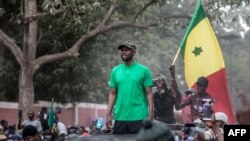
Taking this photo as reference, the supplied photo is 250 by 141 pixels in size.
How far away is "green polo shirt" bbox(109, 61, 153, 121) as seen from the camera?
6812 mm

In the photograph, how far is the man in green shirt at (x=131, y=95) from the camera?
6.78 metres

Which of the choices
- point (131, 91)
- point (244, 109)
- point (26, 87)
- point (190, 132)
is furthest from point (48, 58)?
point (244, 109)

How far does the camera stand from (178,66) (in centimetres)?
4394

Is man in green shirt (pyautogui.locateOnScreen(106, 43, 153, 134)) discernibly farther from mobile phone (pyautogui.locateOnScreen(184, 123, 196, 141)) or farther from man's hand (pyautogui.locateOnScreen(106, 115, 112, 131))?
mobile phone (pyautogui.locateOnScreen(184, 123, 196, 141))

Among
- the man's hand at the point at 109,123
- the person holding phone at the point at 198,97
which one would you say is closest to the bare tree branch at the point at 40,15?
the person holding phone at the point at 198,97

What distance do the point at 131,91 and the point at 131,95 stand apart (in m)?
0.04

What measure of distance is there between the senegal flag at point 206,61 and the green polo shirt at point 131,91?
6.72 feet

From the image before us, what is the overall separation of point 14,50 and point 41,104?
7.98 metres

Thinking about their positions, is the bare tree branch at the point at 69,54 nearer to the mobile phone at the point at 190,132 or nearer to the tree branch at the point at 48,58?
the tree branch at the point at 48,58

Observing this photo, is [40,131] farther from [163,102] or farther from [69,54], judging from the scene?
[163,102]

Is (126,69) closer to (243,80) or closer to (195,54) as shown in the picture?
(195,54)

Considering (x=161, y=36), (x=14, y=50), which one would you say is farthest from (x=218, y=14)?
(x=161, y=36)

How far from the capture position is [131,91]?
22.4 ft

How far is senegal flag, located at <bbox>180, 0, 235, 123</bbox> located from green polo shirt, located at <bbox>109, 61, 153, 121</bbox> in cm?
205
